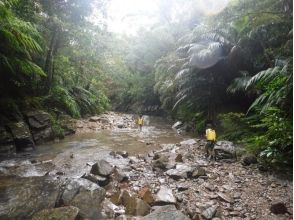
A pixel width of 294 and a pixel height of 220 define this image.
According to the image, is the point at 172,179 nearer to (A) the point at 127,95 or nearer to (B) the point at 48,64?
(B) the point at 48,64

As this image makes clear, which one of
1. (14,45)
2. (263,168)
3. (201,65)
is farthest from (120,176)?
(201,65)

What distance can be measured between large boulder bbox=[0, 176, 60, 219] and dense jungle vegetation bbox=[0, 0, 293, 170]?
4.60 m

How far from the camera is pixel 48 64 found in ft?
47.4

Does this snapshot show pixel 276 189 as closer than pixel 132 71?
Yes

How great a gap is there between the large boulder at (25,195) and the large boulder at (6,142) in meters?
2.82

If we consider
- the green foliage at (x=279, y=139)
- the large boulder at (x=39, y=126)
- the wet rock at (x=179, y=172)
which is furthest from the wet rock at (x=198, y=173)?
the large boulder at (x=39, y=126)

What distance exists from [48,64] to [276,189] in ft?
39.5

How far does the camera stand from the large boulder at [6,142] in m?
9.98

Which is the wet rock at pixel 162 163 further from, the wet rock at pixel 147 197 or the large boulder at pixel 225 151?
the wet rock at pixel 147 197

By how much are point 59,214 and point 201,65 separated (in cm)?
1041

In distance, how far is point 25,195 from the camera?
6129 mm

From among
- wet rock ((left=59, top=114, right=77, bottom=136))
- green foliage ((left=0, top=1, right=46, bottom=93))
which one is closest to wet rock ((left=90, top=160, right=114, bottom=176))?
green foliage ((left=0, top=1, right=46, bottom=93))

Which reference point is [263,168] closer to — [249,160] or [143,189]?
[249,160]

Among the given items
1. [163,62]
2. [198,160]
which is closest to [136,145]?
[198,160]
